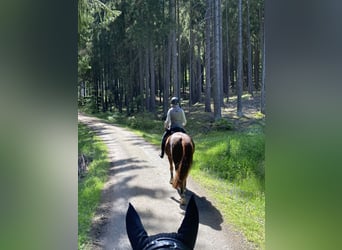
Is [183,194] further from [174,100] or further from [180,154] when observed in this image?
[174,100]

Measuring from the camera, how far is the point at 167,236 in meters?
0.89

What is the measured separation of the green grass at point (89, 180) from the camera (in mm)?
1371

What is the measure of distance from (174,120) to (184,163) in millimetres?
201

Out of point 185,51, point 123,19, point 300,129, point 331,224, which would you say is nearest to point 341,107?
point 300,129

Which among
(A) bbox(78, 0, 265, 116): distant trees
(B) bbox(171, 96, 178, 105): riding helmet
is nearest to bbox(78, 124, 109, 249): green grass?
(A) bbox(78, 0, 265, 116): distant trees

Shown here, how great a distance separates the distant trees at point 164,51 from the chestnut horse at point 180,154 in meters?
0.18

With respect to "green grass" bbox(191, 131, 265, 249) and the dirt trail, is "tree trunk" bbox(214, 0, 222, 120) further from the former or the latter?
the dirt trail

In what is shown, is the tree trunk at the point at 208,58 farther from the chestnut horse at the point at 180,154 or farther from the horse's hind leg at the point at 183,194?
the horse's hind leg at the point at 183,194

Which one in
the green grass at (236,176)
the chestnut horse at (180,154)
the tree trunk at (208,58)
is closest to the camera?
the green grass at (236,176)

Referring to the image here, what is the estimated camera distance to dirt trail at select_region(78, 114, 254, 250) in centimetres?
137

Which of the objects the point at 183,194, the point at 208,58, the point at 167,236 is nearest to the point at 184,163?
the point at 183,194

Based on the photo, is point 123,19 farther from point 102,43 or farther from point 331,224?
point 331,224

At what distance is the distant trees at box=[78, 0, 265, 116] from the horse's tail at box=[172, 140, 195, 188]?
0.66 ft

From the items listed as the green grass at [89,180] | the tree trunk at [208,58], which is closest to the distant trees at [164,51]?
the tree trunk at [208,58]
